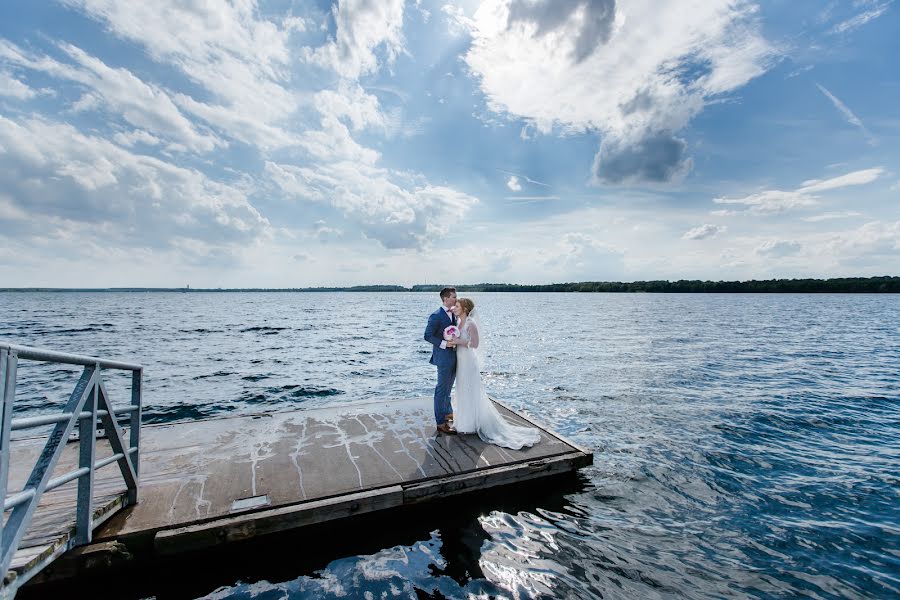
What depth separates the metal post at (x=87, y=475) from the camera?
4363mm

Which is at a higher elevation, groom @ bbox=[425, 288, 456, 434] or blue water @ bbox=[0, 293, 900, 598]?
groom @ bbox=[425, 288, 456, 434]

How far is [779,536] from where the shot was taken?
659cm

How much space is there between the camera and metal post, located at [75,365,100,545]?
4363 millimetres

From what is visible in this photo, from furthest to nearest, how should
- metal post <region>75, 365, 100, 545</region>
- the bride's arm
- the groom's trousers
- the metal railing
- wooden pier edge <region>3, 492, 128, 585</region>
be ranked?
the groom's trousers < the bride's arm < metal post <region>75, 365, 100, 545</region> < wooden pier edge <region>3, 492, 128, 585</region> < the metal railing

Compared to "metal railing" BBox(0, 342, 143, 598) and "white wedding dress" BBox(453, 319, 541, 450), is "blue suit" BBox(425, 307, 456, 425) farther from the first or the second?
"metal railing" BBox(0, 342, 143, 598)

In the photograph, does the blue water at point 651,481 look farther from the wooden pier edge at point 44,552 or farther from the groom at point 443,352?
the groom at point 443,352

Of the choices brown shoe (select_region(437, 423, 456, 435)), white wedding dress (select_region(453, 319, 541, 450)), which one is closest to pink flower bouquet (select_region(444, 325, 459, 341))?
white wedding dress (select_region(453, 319, 541, 450))

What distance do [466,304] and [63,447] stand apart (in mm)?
5990

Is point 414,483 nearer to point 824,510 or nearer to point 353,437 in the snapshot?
point 353,437

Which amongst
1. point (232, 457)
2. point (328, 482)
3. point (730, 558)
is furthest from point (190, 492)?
point (730, 558)

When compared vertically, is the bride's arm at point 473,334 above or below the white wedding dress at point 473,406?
above

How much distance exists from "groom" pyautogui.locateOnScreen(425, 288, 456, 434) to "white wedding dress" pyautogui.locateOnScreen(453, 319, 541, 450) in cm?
18

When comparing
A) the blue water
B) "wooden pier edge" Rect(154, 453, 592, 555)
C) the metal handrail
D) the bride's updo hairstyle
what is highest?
the bride's updo hairstyle

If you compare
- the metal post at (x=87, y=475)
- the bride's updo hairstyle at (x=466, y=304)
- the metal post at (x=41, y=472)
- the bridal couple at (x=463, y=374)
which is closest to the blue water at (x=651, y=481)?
the bridal couple at (x=463, y=374)
